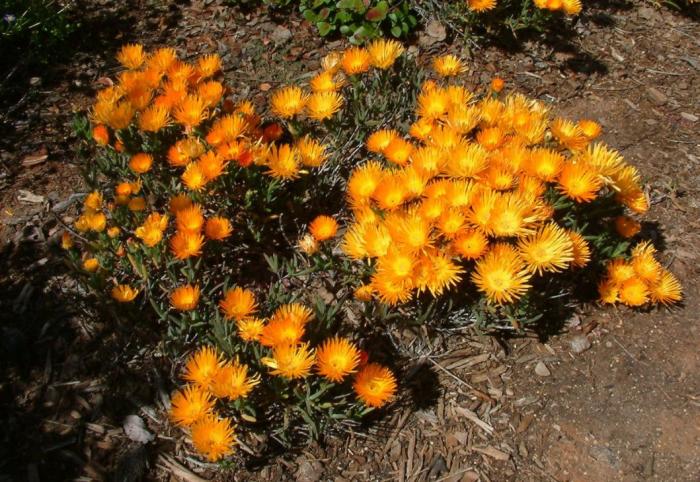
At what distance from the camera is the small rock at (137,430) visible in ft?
7.11

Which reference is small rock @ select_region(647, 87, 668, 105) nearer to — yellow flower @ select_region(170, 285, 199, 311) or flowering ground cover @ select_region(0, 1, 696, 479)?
flowering ground cover @ select_region(0, 1, 696, 479)

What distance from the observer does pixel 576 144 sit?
7.82ft

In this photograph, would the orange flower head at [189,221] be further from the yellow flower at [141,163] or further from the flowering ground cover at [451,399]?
the yellow flower at [141,163]

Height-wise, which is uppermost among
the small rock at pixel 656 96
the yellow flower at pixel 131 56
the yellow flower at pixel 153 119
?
the yellow flower at pixel 131 56

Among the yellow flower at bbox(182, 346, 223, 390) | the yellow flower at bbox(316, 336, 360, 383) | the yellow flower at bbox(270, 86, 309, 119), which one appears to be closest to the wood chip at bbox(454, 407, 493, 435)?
the yellow flower at bbox(316, 336, 360, 383)

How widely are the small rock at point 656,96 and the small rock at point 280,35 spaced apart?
216 cm

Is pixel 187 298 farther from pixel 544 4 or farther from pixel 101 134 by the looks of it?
pixel 544 4

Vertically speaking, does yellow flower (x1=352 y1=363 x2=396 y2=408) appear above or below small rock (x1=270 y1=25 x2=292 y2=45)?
below

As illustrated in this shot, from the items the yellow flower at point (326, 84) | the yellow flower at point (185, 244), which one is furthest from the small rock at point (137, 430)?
the yellow flower at point (326, 84)

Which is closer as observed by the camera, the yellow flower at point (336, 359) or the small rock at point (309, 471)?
the yellow flower at point (336, 359)

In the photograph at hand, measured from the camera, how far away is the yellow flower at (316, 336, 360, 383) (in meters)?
1.91

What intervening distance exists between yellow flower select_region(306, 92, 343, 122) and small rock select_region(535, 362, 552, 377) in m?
1.35

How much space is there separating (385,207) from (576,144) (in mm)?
825

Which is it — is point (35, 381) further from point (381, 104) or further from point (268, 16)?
point (268, 16)
